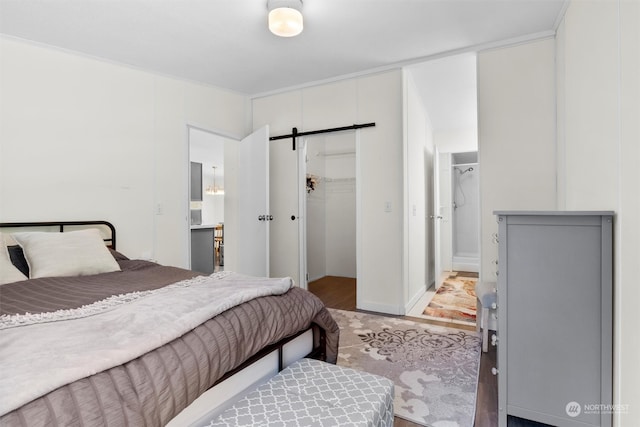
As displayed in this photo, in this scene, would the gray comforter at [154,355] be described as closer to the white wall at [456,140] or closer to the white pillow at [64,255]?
the white pillow at [64,255]

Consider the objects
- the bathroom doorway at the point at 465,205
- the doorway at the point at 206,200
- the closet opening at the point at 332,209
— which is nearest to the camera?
the doorway at the point at 206,200

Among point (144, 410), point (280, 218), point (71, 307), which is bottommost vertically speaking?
point (144, 410)

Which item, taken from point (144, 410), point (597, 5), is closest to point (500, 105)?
point (597, 5)

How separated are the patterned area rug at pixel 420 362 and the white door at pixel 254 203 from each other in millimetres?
1192

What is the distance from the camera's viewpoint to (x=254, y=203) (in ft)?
12.8

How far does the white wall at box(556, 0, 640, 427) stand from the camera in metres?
1.26

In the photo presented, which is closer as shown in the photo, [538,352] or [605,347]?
[605,347]

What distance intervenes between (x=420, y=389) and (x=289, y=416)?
1.15 meters

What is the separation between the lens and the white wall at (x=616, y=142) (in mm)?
1265

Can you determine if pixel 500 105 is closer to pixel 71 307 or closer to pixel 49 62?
pixel 71 307

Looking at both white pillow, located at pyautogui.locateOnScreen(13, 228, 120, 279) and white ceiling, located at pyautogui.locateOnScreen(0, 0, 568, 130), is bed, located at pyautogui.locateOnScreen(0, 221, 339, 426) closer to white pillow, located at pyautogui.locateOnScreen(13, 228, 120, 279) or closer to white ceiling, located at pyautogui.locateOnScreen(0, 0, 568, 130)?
white pillow, located at pyautogui.locateOnScreen(13, 228, 120, 279)

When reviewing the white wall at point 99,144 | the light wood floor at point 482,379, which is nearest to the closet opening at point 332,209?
the light wood floor at point 482,379

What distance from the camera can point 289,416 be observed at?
1136 millimetres

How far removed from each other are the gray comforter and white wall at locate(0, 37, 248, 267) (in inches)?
43.4
